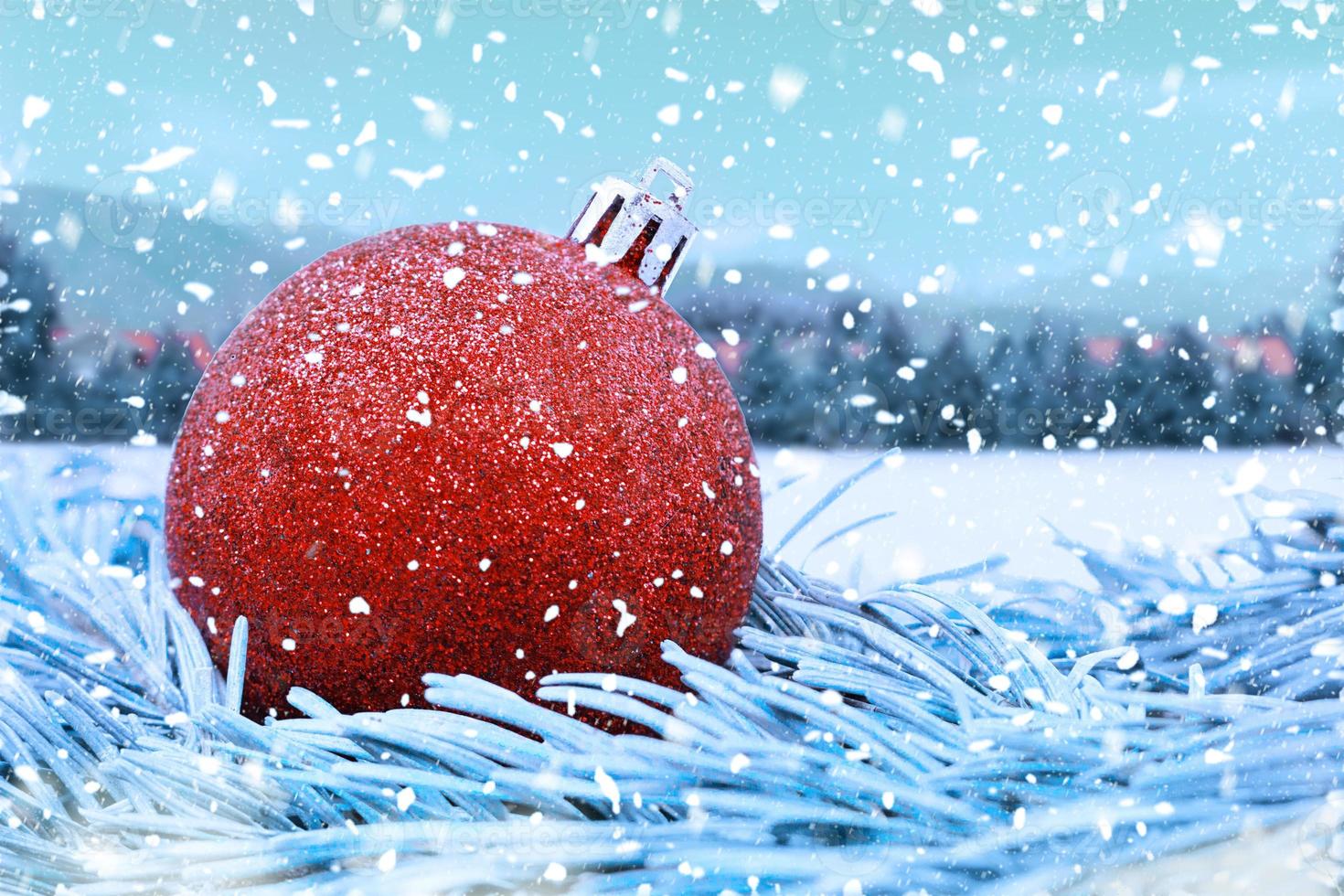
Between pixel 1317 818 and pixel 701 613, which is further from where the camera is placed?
pixel 701 613

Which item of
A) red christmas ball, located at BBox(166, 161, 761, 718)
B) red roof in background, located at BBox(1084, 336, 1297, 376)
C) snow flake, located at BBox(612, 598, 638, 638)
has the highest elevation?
red roof in background, located at BBox(1084, 336, 1297, 376)

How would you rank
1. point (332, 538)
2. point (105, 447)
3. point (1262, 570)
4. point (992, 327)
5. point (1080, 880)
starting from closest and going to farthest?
1. point (1080, 880)
2. point (332, 538)
3. point (1262, 570)
4. point (105, 447)
5. point (992, 327)

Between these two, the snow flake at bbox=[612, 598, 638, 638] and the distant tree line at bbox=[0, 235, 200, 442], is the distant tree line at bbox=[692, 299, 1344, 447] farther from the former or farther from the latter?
the snow flake at bbox=[612, 598, 638, 638]

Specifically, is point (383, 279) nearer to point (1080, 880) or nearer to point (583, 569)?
point (583, 569)

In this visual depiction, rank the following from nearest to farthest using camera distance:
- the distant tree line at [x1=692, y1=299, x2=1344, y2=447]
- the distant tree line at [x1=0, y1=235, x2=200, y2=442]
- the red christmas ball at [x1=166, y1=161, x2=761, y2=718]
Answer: the red christmas ball at [x1=166, y1=161, x2=761, y2=718] → the distant tree line at [x1=0, y1=235, x2=200, y2=442] → the distant tree line at [x1=692, y1=299, x2=1344, y2=447]

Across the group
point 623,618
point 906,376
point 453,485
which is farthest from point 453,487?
point 906,376

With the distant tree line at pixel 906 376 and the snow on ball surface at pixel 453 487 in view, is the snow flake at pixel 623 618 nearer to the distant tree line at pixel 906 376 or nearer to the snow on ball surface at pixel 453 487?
the snow on ball surface at pixel 453 487

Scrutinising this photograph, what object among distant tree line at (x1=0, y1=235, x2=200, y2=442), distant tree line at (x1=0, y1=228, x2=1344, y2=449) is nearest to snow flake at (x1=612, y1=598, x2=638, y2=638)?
distant tree line at (x1=0, y1=228, x2=1344, y2=449)

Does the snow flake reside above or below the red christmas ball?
below

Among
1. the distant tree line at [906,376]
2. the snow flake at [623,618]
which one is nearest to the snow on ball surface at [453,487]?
the snow flake at [623,618]

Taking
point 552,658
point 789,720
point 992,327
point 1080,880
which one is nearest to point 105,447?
point 552,658
